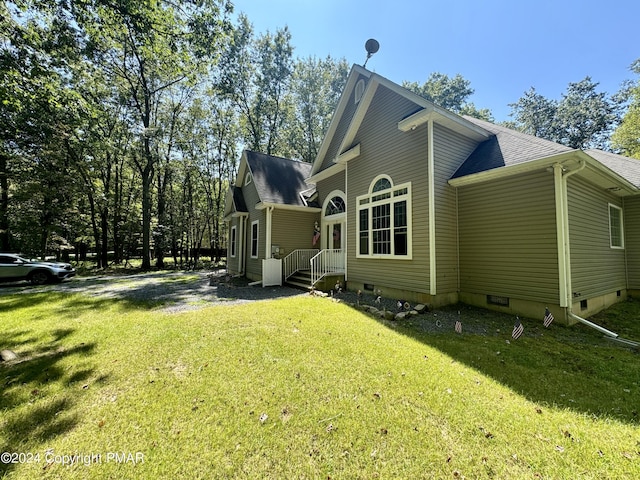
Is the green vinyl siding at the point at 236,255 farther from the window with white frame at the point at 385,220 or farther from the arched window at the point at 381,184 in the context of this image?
the arched window at the point at 381,184

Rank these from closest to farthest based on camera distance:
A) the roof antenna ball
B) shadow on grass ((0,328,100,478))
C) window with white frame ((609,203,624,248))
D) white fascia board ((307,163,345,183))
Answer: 1. shadow on grass ((0,328,100,478))
2. window with white frame ((609,203,624,248))
3. the roof antenna ball
4. white fascia board ((307,163,345,183))

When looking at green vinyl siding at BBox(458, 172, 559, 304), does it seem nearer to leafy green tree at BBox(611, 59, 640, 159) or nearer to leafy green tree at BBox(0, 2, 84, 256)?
leafy green tree at BBox(0, 2, 84, 256)

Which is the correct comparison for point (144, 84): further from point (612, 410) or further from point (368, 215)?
point (612, 410)

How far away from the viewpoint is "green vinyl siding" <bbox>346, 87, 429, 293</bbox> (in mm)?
6938

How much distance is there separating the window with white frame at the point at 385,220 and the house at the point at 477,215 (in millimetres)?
36

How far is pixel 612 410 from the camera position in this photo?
281cm

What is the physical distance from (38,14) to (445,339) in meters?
13.6

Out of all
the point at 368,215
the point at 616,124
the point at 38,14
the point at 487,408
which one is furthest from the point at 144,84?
A: the point at 616,124

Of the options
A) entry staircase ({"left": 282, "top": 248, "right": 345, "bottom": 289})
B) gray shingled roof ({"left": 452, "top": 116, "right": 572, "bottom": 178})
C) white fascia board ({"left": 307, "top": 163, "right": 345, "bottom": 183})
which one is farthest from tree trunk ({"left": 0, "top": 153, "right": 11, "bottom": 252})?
gray shingled roof ({"left": 452, "top": 116, "right": 572, "bottom": 178})

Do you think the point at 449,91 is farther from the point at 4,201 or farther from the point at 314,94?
the point at 4,201

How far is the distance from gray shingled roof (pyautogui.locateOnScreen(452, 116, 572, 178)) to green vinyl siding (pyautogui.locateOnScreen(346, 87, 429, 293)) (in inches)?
50.8

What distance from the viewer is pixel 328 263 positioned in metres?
10.6

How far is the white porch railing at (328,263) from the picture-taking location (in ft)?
33.0

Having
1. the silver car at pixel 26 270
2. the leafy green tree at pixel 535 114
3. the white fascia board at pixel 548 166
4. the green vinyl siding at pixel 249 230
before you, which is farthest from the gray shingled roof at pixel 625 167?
the silver car at pixel 26 270
